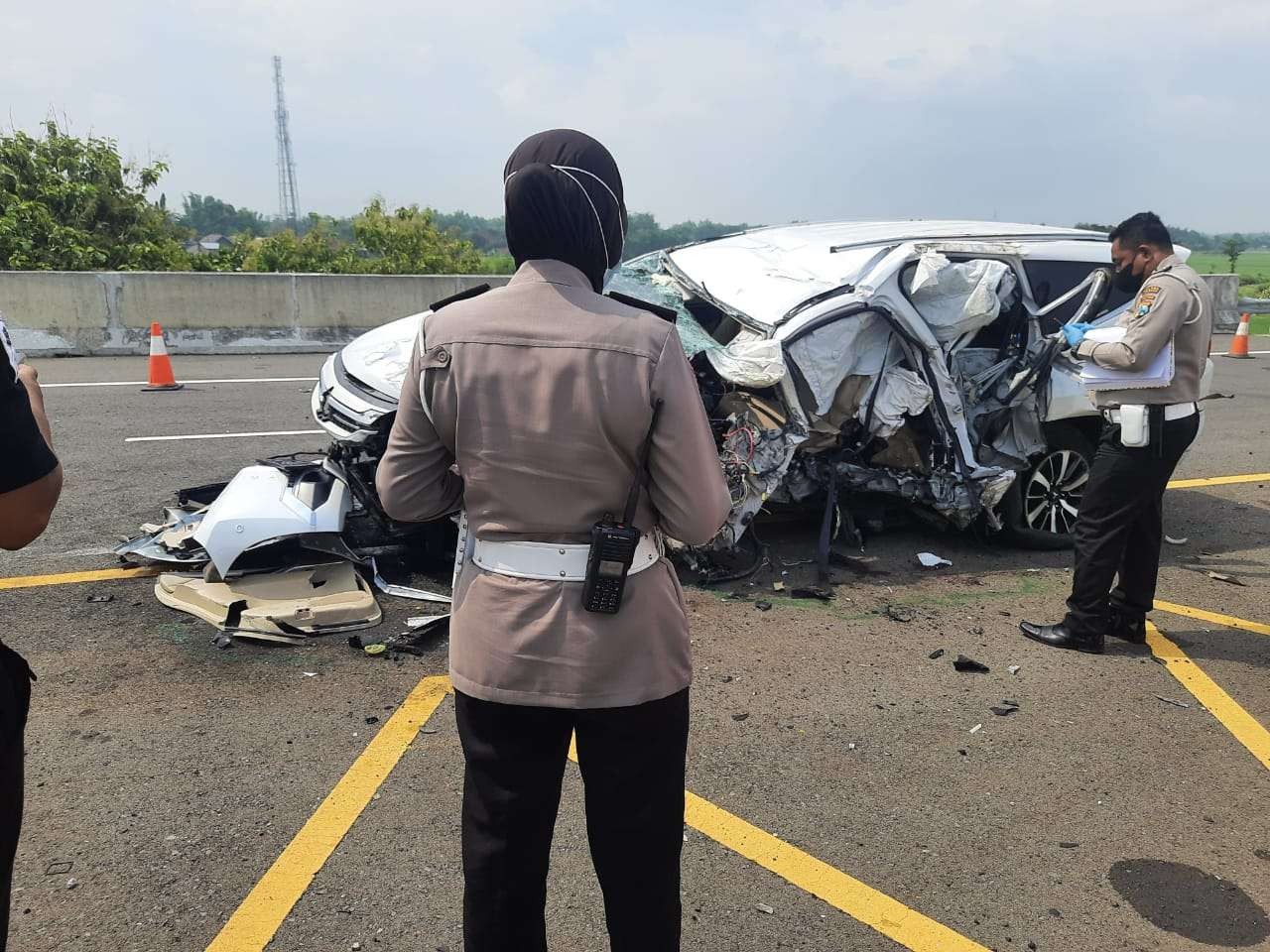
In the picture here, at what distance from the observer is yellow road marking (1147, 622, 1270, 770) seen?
3652mm

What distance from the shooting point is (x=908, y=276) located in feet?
17.2

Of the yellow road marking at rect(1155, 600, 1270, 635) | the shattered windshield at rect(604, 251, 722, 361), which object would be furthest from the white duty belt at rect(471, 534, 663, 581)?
the yellow road marking at rect(1155, 600, 1270, 635)

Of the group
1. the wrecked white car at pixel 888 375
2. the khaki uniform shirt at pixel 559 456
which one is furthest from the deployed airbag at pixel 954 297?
the khaki uniform shirt at pixel 559 456

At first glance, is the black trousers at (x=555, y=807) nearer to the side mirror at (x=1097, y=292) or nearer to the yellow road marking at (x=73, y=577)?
the yellow road marking at (x=73, y=577)

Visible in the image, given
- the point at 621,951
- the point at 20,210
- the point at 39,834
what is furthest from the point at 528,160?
the point at 20,210

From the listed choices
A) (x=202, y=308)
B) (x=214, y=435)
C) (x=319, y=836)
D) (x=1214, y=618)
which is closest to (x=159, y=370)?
(x=214, y=435)

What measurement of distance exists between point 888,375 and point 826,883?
3.12 m

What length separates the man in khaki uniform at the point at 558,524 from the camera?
5.74 feet

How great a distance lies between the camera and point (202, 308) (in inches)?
519

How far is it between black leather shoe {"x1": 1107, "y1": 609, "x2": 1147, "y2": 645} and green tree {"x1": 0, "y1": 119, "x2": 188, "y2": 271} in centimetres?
1667

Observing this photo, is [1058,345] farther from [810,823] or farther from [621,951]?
[621,951]

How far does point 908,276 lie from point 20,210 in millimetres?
15849

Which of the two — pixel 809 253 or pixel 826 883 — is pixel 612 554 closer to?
pixel 826 883

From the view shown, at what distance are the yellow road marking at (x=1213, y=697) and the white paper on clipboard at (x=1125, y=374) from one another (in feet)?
4.16
